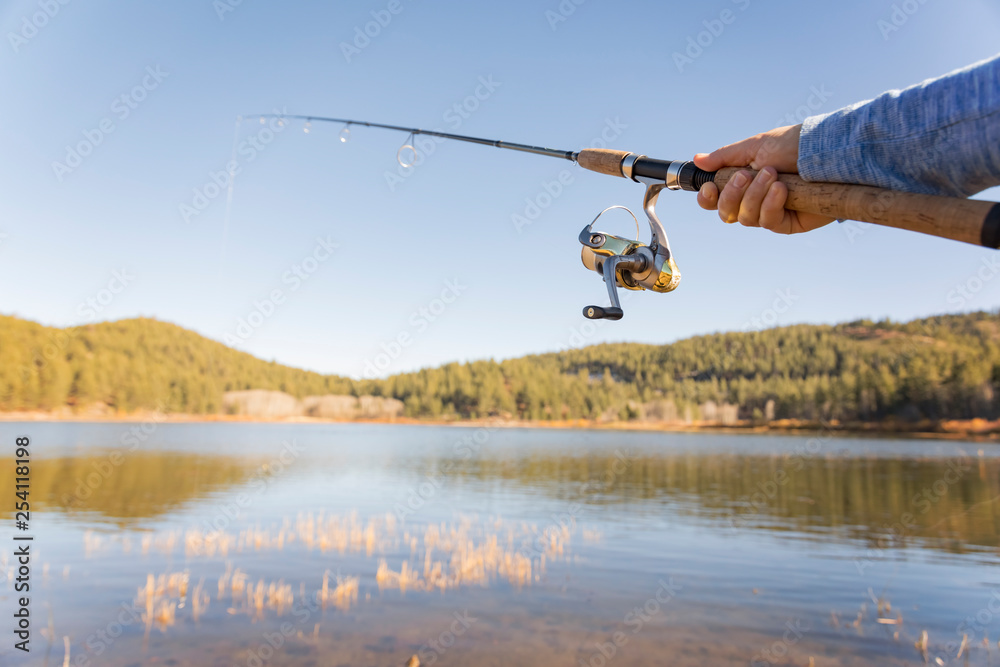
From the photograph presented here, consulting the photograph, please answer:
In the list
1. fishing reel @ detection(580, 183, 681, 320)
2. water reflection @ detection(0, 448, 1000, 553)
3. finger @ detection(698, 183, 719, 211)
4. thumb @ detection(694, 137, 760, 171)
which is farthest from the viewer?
water reflection @ detection(0, 448, 1000, 553)

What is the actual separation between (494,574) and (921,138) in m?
12.8

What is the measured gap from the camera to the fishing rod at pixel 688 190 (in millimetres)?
1436

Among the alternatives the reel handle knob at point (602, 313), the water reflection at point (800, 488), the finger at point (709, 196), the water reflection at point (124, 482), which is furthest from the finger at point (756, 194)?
the water reflection at point (124, 482)

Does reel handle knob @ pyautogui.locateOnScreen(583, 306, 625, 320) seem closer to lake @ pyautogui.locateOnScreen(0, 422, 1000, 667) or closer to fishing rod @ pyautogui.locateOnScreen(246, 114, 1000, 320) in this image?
fishing rod @ pyautogui.locateOnScreen(246, 114, 1000, 320)

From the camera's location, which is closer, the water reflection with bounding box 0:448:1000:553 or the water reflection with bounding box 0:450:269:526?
the water reflection with bounding box 0:450:269:526

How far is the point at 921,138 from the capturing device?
1366mm

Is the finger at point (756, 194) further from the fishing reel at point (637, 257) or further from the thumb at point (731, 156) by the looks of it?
the fishing reel at point (637, 257)

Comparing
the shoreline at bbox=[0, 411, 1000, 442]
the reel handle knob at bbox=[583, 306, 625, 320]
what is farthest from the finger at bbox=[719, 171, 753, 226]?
the shoreline at bbox=[0, 411, 1000, 442]

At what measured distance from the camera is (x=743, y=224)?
86.1 inches

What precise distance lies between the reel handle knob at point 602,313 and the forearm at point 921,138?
71cm

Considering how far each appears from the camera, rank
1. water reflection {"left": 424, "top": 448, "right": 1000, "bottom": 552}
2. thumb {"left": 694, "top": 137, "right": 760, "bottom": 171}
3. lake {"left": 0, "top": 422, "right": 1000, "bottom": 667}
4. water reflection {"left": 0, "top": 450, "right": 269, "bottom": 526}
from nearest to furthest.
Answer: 1. thumb {"left": 694, "top": 137, "right": 760, "bottom": 171}
2. lake {"left": 0, "top": 422, "right": 1000, "bottom": 667}
3. water reflection {"left": 0, "top": 450, "right": 269, "bottom": 526}
4. water reflection {"left": 424, "top": 448, "right": 1000, "bottom": 552}

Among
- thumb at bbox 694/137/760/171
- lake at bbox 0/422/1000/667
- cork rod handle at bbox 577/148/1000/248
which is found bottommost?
lake at bbox 0/422/1000/667

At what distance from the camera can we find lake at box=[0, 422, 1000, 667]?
9008mm

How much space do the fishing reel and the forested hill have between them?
107 metres
